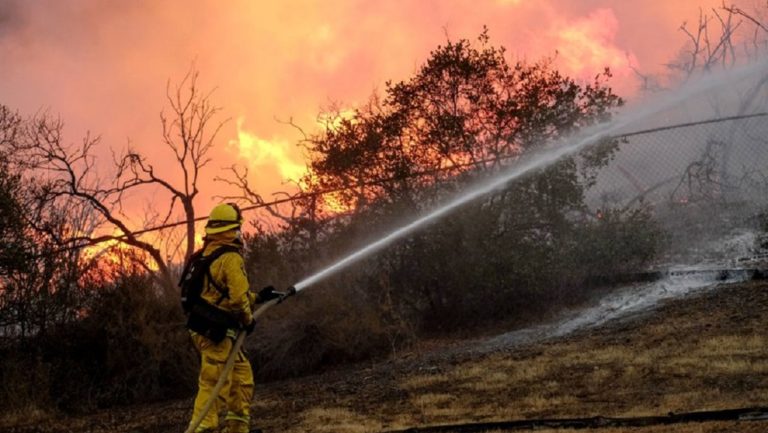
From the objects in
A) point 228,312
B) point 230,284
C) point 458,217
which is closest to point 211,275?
point 230,284

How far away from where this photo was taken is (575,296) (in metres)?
11.8

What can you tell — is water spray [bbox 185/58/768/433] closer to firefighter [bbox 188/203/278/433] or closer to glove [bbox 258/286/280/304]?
glove [bbox 258/286/280/304]

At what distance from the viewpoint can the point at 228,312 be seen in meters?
6.30

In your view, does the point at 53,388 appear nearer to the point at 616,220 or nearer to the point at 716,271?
the point at 616,220

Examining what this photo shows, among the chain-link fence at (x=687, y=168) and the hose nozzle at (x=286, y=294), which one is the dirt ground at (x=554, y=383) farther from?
the chain-link fence at (x=687, y=168)

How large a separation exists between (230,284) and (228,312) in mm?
240

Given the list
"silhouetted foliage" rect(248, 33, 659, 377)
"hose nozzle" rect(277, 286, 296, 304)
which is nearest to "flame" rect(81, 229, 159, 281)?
"silhouetted foliage" rect(248, 33, 659, 377)

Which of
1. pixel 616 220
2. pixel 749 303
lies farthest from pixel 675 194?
pixel 749 303

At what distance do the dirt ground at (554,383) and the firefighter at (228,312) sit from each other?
4.03 feet

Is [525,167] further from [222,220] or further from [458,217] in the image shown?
[222,220]

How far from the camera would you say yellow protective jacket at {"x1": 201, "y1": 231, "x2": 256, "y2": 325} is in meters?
6.26

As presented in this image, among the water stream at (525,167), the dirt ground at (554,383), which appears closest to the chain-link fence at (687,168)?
the water stream at (525,167)

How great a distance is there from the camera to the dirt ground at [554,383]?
6.68m

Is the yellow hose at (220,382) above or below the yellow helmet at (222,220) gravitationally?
below
